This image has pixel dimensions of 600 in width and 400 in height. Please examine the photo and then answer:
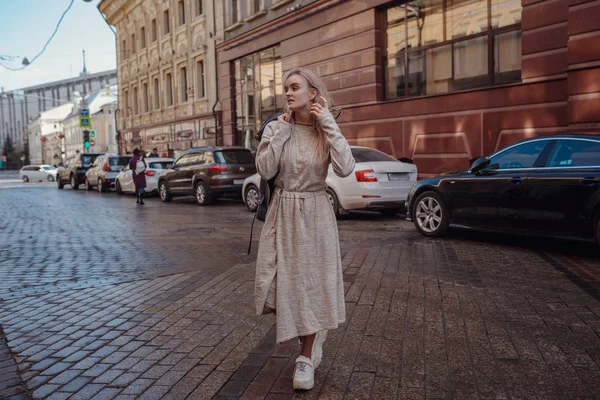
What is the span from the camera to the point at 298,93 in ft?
11.2

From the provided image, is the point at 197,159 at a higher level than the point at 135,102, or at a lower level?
lower

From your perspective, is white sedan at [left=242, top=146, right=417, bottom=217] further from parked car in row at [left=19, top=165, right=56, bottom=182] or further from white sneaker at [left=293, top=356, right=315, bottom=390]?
parked car in row at [left=19, top=165, right=56, bottom=182]

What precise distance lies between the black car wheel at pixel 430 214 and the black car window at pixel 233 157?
849 cm

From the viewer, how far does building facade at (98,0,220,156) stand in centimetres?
3017

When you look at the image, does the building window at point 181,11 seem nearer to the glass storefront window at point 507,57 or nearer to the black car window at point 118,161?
the black car window at point 118,161

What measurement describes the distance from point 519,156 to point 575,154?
2.75 ft

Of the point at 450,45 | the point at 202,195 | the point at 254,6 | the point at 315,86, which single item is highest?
the point at 254,6

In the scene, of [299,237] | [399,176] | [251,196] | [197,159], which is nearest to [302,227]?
[299,237]

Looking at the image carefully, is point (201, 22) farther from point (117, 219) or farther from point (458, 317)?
point (458, 317)

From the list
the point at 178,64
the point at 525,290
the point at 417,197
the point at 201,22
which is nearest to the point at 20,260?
the point at 417,197

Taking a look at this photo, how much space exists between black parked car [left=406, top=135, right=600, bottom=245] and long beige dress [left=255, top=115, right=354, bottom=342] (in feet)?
16.1

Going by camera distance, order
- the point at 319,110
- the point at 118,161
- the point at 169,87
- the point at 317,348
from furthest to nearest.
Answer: the point at 169,87, the point at 118,161, the point at 317,348, the point at 319,110

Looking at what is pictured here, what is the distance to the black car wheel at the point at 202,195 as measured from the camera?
1741cm

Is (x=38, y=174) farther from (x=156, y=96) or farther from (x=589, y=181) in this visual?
(x=589, y=181)
